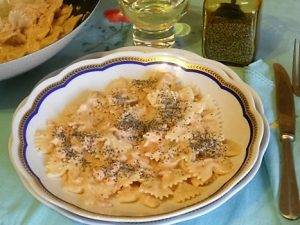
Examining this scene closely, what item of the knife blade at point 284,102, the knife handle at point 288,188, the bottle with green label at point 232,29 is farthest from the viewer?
the bottle with green label at point 232,29

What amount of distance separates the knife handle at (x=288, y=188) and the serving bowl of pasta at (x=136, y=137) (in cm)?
6

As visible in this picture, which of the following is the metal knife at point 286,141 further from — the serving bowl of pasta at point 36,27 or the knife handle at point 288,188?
the serving bowl of pasta at point 36,27

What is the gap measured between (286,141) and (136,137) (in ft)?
Result: 0.71

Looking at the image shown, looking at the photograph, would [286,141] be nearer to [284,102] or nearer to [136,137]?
[284,102]

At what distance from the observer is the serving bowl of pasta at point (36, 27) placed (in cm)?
89

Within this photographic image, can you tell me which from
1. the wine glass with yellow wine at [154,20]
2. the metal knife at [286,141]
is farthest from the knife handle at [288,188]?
the wine glass with yellow wine at [154,20]

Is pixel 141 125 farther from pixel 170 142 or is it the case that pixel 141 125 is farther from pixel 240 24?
pixel 240 24

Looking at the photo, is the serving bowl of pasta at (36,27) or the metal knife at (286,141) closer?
the metal knife at (286,141)

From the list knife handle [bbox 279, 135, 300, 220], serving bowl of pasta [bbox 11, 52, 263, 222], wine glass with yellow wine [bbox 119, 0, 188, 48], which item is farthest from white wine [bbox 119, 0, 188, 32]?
knife handle [bbox 279, 135, 300, 220]

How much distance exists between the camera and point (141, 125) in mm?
811

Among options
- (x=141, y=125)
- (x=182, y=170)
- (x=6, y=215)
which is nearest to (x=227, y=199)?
(x=182, y=170)

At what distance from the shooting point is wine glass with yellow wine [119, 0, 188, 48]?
1.02 meters

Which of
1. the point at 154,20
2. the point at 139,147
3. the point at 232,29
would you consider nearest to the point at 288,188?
the point at 139,147

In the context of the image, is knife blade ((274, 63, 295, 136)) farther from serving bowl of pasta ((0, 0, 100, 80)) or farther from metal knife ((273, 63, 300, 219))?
serving bowl of pasta ((0, 0, 100, 80))
